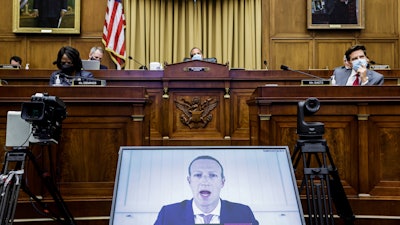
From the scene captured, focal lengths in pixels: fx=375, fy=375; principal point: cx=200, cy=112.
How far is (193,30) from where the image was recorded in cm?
748

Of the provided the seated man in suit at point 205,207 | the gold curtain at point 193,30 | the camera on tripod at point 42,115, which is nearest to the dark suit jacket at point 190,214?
the seated man in suit at point 205,207

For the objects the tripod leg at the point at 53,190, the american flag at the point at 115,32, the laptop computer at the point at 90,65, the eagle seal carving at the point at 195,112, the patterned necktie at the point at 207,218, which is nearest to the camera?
the patterned necktie at the point at 207,218

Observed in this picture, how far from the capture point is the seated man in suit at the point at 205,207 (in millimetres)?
1413

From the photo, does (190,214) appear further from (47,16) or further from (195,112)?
(47,16)

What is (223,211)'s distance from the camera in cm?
144

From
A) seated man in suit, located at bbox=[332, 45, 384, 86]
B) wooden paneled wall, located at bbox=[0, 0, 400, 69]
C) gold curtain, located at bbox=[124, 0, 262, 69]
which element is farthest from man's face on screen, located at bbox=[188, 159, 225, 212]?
wooden paneled wall, located at bbox=[0, 0, 400, 69]

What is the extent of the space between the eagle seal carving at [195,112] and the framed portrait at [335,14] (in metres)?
3.80

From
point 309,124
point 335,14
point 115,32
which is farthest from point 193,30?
point 309,124

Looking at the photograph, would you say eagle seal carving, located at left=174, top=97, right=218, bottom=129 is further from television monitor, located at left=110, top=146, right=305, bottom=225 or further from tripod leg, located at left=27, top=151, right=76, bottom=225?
television monitor, located at left=110, top=146, right=305, bottom=225

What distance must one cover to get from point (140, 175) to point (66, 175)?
1400 millimetres

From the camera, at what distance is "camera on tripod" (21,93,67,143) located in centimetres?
213

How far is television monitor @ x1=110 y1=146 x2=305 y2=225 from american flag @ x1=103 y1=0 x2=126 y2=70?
6048mm

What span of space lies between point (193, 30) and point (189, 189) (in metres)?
6.29

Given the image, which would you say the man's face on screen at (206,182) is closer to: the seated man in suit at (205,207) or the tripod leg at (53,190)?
the seated man in suit at (205,207)
